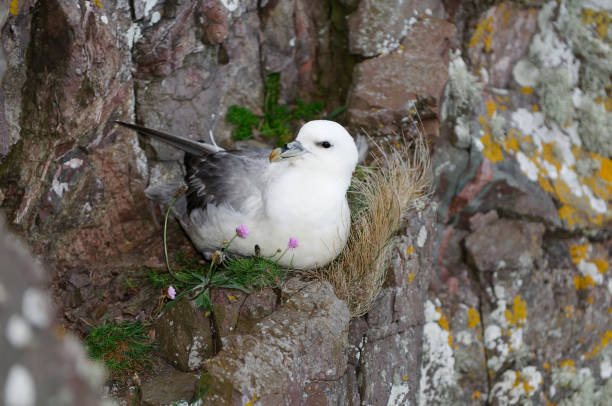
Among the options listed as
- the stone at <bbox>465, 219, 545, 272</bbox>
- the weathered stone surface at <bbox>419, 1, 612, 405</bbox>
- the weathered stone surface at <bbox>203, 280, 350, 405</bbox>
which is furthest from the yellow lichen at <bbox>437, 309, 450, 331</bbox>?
the weathered stone surface at <bbox>203, 280, 350, 405</bbox>

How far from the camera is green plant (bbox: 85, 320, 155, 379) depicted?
2.54 m

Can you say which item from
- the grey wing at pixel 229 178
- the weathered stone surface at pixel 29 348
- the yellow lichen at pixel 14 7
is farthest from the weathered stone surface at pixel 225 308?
the weathered stone surface at pixel 29 348

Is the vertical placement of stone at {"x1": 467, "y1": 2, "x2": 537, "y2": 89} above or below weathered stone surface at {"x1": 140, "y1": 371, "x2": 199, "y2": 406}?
above

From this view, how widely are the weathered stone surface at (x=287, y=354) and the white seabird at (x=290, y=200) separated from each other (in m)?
0.22

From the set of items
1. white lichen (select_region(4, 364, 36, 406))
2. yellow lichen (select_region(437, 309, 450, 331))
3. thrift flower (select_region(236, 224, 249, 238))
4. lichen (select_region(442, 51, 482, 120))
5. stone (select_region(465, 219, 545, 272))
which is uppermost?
white lichen (select_region(4, 364, 36, 406))

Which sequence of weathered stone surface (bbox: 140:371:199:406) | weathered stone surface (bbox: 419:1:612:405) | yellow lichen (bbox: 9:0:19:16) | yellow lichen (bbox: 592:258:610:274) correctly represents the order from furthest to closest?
yellow lichen (bbox: 592:258:610:274) < weathered stone surface (bbox: 419:1:612:405) < yellow lichen (bbox: 9:0:19:16) < weathered stone surface (bbox: 140:371:199:406)

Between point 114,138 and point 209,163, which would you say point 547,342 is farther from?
point 114,138

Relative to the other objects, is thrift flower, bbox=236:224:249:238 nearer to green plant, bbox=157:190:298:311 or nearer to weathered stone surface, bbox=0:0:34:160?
green plant, bbox=157:190:298:311

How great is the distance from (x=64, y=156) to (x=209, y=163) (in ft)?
2.44

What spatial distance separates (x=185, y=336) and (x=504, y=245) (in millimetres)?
2220

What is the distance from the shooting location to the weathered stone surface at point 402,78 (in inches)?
143

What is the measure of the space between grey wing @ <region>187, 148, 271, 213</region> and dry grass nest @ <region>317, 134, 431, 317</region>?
54 centimetres

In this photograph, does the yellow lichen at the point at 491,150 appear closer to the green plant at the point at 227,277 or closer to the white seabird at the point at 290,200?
the white seabird at the point at 290,200

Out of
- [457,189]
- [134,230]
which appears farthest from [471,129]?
[134,230]
